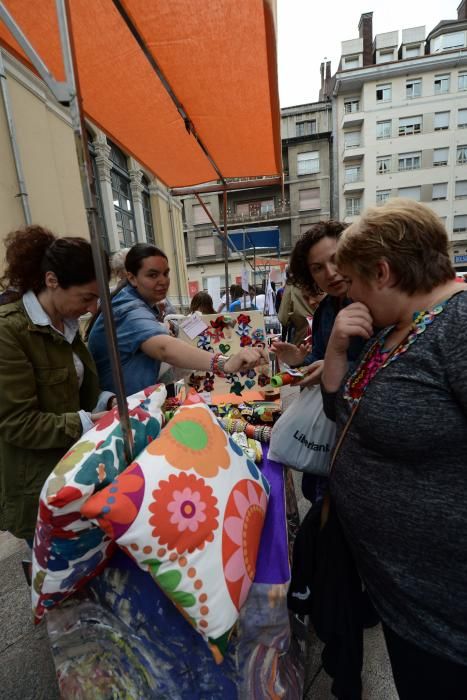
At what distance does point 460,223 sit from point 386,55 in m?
13.3

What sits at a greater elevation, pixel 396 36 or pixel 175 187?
pixel 396 36

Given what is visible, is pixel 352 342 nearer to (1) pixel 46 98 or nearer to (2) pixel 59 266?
(2) pixel 59 266

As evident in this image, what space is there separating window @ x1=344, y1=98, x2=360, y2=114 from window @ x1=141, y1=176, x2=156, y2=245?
65.5 ft

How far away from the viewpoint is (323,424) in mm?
1158

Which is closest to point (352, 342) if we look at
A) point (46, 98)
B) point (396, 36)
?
point (46, 98)

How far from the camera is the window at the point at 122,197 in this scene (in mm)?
6840

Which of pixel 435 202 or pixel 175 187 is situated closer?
pixel 175 187

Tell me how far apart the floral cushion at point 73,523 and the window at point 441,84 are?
28.0m

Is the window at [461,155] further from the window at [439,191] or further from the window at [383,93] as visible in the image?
the window at [383,93]

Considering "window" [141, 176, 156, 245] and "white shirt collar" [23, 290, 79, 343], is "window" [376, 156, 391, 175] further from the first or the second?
"white shirt collar" [23, 290, 79, 343]

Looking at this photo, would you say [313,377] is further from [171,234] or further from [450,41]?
[450,41]

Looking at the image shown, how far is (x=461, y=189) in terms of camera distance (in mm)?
19859

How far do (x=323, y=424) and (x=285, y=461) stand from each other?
214mm


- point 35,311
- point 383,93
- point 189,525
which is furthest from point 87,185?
point 383,93
